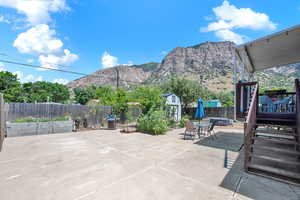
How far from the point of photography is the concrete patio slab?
7.93 ft

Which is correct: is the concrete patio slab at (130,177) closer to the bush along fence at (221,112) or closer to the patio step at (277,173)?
the patio step at (277,173)

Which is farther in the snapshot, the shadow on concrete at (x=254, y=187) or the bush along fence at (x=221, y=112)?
the bush along fence at (x=221, y=112)

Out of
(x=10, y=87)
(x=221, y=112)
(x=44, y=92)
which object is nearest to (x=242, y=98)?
(x=221, y=112)

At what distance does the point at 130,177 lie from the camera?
2.99 m

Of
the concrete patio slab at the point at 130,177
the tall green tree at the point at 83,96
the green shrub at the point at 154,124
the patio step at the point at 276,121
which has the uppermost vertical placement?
the tall green tree at the point at 83,96

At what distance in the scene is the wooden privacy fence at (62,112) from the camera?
8328mm

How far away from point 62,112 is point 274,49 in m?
11.8

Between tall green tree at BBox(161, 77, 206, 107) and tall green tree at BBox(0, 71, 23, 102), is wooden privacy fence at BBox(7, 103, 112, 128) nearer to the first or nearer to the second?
tall green tree at BBox(161, 77, 206, 107)

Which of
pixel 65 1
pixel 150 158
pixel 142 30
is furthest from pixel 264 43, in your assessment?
pixel 142 30

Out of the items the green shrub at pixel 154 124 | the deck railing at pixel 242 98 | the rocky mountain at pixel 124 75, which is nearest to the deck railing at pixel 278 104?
the deck railing at pixel 242 98

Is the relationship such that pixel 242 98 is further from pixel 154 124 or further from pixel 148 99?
pixel 148 99

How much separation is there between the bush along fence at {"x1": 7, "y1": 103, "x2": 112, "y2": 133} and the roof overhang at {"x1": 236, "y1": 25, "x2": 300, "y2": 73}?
9.55m

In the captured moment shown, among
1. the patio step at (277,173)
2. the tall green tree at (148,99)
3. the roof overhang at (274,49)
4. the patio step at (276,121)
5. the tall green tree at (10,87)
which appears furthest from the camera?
the tall green tree at (10,87)

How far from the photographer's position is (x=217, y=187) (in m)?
2.64
